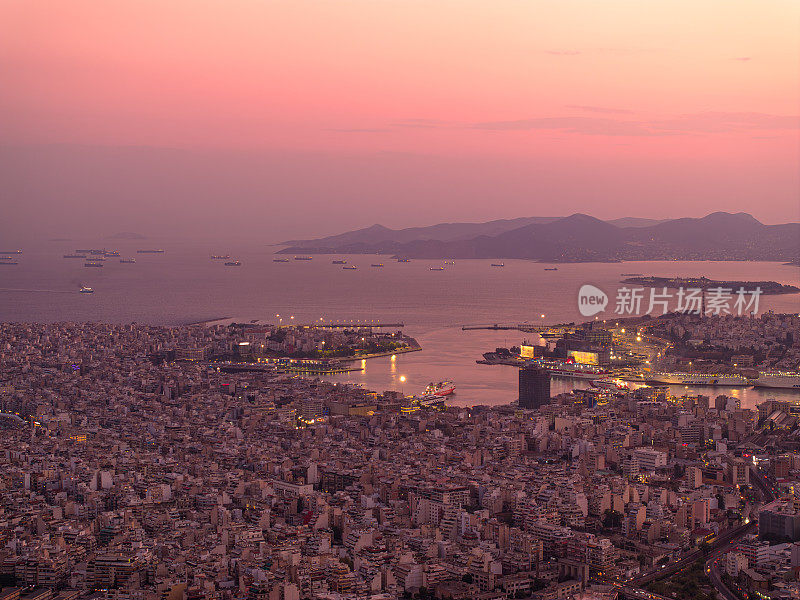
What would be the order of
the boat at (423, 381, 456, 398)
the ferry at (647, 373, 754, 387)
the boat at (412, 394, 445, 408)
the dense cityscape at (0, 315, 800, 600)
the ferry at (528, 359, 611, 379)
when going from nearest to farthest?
the dense cityscape at (0, 315, 800, 600) → the boat at (412, 394, 445, 408) → the boat at (423, 381, 456, 398) → the ferry at (647, 373, 754, 387) → the ferry at (528, 359, 611, 379)

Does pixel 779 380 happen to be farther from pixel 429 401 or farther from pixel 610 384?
pixel 429 401

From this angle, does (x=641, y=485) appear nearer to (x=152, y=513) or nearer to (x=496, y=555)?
(x=496, y=555)

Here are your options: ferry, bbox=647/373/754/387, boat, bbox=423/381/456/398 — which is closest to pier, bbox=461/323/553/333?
ferry, bbox=647/373/754/387

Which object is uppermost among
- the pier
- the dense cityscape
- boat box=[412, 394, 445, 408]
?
the pier

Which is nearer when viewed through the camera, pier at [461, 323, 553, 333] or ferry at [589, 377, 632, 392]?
ferry at [589, 377, 632, 392]

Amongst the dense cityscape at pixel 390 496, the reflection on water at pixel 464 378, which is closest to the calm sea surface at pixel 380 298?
the reflection on water at pixel 464 378

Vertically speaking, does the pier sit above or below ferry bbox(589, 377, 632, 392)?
above

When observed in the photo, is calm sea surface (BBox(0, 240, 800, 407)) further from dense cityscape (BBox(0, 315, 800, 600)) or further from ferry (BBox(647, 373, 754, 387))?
dense cityscape (BBox(0, 315, 800, 600))
